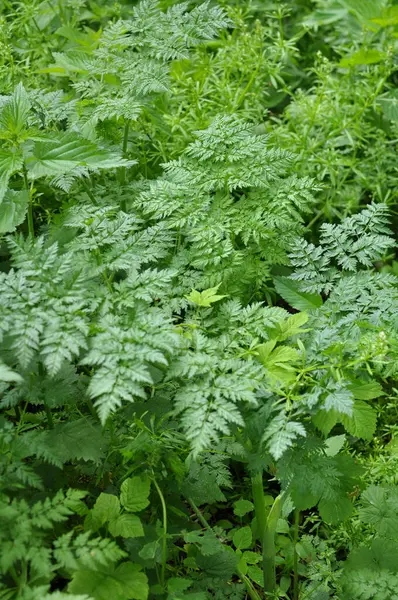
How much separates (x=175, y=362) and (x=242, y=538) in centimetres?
72

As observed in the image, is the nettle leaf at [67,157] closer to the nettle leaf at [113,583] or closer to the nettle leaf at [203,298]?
the nettle leaf at [203,298]

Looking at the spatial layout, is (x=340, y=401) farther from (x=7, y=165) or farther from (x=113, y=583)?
(x=7, y=165)

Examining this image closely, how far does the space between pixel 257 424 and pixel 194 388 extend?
20cm

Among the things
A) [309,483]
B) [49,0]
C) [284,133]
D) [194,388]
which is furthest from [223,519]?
[49,0]

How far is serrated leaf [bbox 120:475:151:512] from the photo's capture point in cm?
173

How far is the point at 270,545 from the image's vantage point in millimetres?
1945

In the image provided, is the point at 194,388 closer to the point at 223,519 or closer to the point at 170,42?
the point at 223,519

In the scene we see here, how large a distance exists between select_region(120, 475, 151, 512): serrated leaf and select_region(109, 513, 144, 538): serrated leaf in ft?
0.08

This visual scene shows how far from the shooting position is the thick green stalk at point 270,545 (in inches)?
75.1

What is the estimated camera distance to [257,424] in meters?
1.67

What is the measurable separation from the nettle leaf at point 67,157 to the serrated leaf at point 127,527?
3.35ft

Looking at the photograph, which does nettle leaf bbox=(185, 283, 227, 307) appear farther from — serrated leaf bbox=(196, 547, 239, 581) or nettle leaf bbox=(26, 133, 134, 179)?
serrated leaf bbox=(196, 547, 239, 581)

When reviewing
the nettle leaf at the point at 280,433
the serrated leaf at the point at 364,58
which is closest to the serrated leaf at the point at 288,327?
the nettle leaf at the point at 280,433

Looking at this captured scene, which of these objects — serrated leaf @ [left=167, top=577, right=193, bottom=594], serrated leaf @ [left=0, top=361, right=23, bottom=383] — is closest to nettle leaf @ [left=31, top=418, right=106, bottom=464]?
serrated leaf @ [left=0, top=361, right=23, bottom=383]
